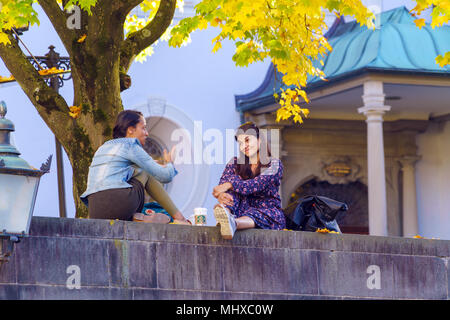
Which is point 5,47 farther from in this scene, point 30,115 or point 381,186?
point 381,186

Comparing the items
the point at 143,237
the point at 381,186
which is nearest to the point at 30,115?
the point at 381,186

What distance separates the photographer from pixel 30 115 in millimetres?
18656

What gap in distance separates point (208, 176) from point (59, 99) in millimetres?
9007

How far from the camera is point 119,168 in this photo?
29.2ft

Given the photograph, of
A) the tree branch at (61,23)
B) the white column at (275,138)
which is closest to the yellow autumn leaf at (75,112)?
the tree branch at (61,23)

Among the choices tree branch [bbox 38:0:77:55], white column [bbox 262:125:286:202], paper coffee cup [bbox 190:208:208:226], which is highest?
white column [bbox 262:125:286:202]

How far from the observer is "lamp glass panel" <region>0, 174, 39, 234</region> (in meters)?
6.56

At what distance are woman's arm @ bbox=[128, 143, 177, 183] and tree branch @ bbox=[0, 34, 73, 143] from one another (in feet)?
6.62

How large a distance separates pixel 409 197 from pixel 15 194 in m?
16.2

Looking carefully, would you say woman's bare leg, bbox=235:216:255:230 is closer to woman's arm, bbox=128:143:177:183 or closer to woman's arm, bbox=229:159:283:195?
woman's arm, bbox=229:159:283:195
